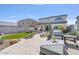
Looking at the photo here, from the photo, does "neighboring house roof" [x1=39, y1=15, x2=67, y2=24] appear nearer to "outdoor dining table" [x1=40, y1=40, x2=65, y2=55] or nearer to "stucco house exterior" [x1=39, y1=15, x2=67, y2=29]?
"stucco house exterior" [x1=39, y1=15, x2=67, y2=29]

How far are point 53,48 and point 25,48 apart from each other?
1.61ft

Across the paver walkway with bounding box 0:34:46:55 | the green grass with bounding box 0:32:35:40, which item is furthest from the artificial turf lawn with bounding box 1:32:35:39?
the paver walkway with bounding box 0:34:46:55

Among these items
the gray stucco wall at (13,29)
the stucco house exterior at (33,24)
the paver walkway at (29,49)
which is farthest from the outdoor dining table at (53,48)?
the gray stucco wall at (13,29)

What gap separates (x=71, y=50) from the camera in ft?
12.2

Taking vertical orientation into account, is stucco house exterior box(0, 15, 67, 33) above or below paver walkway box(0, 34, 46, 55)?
above

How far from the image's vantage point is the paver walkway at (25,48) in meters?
3.71

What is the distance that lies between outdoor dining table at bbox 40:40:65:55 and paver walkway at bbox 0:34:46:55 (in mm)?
89

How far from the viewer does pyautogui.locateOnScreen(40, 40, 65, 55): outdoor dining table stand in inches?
144

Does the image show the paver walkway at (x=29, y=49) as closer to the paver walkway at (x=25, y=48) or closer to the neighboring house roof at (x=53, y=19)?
the paver walkway at (x=25, y=48)

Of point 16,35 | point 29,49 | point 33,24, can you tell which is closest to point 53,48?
point 29,49

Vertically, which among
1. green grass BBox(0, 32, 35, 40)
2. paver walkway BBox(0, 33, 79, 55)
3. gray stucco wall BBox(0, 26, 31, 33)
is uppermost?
gray stucco wall BBox(0, 26, 31, 33)

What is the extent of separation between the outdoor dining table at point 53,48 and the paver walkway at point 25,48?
9cm
